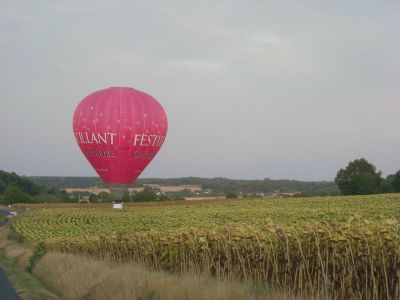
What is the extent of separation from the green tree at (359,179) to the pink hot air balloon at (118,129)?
181ft

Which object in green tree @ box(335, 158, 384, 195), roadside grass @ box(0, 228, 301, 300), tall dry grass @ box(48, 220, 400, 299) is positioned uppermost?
green tree @ box(335, 158, 384, 195)

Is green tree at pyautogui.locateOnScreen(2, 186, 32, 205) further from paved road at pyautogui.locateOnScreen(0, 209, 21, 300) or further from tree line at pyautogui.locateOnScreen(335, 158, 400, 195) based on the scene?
paved road at pyautogui.locateOnScreen(0, 209, 21, 300)

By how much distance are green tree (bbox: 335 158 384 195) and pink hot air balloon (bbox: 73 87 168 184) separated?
5521 centimetres

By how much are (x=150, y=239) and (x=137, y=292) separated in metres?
6.54

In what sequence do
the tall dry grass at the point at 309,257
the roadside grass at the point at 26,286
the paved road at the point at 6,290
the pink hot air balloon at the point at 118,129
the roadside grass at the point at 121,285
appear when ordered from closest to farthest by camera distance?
the tall dry grass at the point at 309,257 → the roadside grass at the point at 121,285 → the roadside grass at the point at 26,286 → the paved road at the point at 6,290 → the pink hot air balloon at the point at 118,129

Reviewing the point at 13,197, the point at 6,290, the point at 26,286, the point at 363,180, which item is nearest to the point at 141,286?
the point at 6,290

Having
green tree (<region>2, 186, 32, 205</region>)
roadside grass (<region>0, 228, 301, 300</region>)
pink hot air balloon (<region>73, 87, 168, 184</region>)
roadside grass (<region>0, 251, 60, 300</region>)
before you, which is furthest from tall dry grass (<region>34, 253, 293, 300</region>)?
green tree (<region>2, 186, 32, 205</region>)

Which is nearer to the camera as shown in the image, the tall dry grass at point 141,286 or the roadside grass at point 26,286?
the tall dry grass at point 141,286

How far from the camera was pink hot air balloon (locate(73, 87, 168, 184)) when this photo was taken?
5516 cm

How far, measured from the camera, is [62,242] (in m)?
33.1

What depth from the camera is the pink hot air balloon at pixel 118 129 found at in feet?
181

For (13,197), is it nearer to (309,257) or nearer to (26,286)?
(26,286)

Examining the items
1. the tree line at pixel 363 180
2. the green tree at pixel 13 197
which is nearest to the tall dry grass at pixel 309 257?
the tree line at pixel 363 180

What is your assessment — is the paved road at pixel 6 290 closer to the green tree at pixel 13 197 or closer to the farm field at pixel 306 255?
the farm field at pixel 306 255
